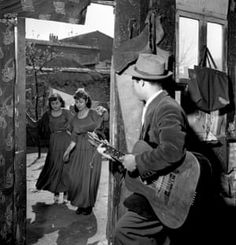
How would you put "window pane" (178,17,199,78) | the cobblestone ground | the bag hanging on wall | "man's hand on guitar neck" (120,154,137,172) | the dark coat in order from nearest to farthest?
the dark coat → "man's hand on guitar neck" (120,154,137,172) → the cobblestone ground → the bag hanging on wall → "window pane" (178,17,199,78)

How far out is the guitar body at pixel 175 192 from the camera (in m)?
2.76

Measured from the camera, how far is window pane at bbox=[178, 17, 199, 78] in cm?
549

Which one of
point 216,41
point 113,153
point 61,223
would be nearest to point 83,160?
point 61,223

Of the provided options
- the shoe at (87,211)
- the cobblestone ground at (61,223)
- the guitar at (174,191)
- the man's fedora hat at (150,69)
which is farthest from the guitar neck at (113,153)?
the shoe at (87,211)

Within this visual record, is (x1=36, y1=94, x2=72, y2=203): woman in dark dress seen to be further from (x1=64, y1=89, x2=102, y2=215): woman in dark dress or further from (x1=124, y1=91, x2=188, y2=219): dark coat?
(x1=124, y1=91, x2=188, y2=219): dark coat

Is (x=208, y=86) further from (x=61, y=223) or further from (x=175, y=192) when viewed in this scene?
(x=61, y=223)

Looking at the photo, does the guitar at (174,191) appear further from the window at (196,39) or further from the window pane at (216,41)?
the window pane at (216,41)

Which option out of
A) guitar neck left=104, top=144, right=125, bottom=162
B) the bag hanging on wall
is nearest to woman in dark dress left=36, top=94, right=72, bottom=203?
the bag hanging on wall

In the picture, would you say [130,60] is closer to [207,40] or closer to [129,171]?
[129,171]

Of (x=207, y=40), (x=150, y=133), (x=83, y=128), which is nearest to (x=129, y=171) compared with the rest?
(x=150, y=133)

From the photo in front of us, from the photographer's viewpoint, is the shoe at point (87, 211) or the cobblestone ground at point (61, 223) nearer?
the cobblestone ground at point (61, 223)

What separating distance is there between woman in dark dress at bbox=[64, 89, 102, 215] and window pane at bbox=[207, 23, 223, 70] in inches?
96.0

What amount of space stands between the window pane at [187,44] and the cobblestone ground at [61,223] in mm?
2944

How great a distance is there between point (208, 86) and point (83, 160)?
2.69m
